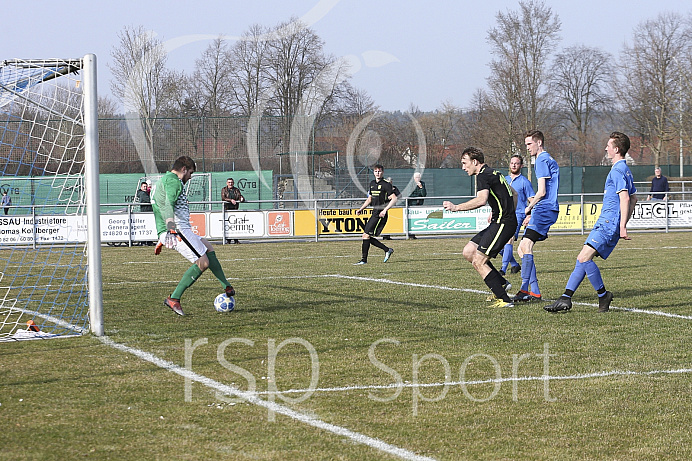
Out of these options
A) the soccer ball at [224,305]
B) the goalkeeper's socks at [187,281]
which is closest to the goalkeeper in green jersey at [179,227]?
the goalkeeper's socks at [187,281]

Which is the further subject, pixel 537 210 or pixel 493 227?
pixel 537 210

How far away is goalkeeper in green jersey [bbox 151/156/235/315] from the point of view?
927cm

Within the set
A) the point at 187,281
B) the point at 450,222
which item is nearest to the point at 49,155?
the point at 187,281

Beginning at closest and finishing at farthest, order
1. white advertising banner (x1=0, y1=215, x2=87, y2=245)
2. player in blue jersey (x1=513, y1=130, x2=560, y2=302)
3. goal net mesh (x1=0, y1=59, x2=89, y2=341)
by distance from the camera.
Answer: goal net mesh (x1=0, y1=59, x2=89, y2=341) → player in blue jersey (x1=513, y1=130, x2=560, y2=302) → white advertising banner (x1=0, y1=215, x2=87, y2=245)

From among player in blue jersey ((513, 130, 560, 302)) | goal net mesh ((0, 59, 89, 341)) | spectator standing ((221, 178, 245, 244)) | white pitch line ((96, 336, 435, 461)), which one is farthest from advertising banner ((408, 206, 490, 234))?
white pitch line ((96, 336, 435, 461))

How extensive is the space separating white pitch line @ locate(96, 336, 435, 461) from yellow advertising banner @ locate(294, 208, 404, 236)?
1793 cm

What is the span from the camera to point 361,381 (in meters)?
5.73

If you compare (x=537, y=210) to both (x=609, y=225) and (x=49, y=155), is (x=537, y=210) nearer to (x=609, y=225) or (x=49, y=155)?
(x=609, y=225)

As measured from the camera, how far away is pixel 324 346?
23.4 ft

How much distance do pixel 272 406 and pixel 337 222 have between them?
20.2 meters

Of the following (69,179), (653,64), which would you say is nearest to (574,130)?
(653,64)

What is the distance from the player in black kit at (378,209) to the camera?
Result: 16469 millimetres

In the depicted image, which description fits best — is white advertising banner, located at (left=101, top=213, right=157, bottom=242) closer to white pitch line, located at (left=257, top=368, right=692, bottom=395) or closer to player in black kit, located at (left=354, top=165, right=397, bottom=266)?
player in black kit, located at (left=354, top=165, right=397, bottom=266)

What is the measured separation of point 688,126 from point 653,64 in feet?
15.9
